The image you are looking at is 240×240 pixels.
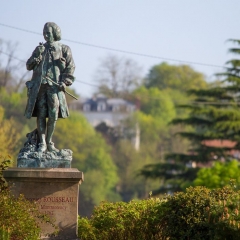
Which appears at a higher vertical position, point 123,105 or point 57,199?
point 123,105

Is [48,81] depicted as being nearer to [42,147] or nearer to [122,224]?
[42,147]

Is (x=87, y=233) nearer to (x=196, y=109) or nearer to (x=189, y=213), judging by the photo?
(x=189, y=213)

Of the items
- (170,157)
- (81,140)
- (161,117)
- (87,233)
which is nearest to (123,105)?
(161,117)

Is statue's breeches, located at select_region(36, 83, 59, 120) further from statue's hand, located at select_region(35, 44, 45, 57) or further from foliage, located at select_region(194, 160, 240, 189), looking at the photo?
foliage, located at select_region(194, 160, 240, 189)

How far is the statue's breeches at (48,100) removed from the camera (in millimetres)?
19688

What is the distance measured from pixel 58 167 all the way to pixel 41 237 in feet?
4.53

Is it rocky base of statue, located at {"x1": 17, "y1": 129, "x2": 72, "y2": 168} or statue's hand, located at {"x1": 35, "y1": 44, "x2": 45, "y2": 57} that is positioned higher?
statue's hand, located at {"x1": 35, "y1": 44, "x2": 45, "y2": 57}

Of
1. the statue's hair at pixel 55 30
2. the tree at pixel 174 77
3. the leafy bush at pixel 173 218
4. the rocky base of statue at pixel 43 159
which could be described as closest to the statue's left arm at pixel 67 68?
the statue's hair at pixel 55 30

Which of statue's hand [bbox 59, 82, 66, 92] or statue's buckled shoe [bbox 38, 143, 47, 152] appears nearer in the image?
statue's buckled shoe [bbox 38, 143, 47, 152]

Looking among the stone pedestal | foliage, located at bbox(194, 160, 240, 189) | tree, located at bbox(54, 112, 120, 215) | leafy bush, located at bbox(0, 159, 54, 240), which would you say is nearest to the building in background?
tree, located at bbox(54, 112, 120, 215)

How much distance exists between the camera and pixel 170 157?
194ft

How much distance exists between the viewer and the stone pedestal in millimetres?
18828

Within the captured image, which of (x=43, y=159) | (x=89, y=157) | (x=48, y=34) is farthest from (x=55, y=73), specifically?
(x=89, y=157)

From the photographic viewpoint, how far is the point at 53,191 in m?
18.9
